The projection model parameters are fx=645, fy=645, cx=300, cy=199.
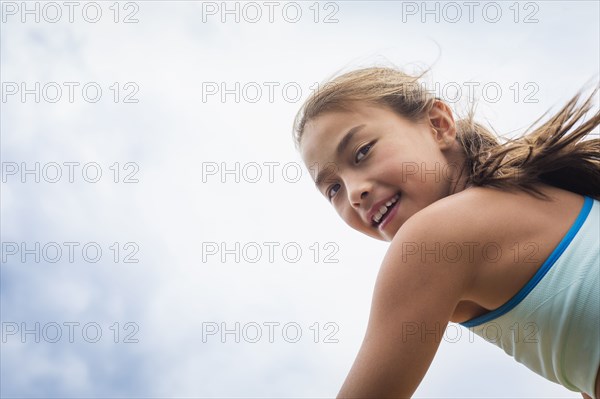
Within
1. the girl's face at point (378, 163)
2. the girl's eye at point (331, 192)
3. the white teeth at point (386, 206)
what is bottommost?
the girl's eye at point (331, 192)

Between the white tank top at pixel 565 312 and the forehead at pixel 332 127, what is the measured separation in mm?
643

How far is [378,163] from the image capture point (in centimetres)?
170

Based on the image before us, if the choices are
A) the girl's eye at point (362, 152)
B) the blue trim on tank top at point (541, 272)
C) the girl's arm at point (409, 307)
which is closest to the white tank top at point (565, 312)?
the blue trim on tank top at point (541, 272)

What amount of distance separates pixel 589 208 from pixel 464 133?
1.88 ft

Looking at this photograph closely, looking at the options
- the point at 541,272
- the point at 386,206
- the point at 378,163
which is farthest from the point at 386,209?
the point at 541,272

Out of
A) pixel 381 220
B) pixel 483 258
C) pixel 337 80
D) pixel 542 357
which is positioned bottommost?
pixel 542 357

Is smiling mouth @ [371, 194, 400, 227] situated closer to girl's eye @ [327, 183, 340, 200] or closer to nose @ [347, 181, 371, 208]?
nose @ [347, 181, 371, 208]

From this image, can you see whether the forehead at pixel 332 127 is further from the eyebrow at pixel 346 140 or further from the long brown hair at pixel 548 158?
the long brown hair at pixel 548 158

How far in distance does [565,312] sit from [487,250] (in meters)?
0.18

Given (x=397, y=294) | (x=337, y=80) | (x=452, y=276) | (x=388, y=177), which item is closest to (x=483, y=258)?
(x=452, y=276)

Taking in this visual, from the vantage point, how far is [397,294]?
3.95 feet

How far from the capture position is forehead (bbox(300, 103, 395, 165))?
1780 millimetres

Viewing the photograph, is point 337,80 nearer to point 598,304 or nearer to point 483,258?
point 483,258

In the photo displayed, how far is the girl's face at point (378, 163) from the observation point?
169 centimetres
